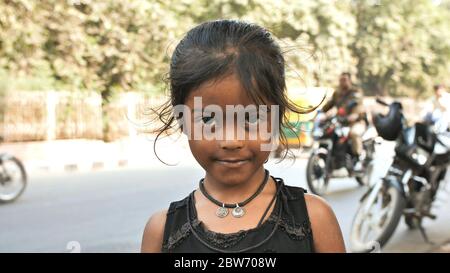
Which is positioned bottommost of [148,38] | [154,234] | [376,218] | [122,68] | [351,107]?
[376,218]

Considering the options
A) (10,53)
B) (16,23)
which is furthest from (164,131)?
(10,53)

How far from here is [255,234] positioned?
107 cm

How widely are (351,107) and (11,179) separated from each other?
2.70 meters

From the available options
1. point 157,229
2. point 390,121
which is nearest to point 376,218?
point 390,121

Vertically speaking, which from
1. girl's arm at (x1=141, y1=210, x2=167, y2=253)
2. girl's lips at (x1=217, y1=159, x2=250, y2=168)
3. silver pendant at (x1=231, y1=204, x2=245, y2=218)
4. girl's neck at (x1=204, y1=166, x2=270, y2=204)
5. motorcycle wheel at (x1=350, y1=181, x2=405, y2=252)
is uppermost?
girl's lips at (x1=217, y1=159, x2=250, y2=168)

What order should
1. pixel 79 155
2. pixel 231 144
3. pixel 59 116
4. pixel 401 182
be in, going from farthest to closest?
pixel 59 116 → pixel 79 155 → pixel 401 182 → pixel 231 144

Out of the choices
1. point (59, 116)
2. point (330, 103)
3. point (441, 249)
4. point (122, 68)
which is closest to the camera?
point (441, 249)

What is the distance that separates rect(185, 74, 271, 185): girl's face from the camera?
1.02m

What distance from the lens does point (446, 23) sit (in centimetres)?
767

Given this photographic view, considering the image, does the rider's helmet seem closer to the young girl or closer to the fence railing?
the young girl

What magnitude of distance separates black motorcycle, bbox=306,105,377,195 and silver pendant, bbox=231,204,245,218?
4214mm

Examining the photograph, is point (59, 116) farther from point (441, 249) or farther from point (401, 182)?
point (401, 182)

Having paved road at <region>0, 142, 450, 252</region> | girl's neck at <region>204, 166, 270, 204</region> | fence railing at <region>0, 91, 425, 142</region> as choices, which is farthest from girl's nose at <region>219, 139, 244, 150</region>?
fence railing at <region>0, 91, 425, 142</region>

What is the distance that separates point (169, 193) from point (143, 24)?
2.99 m
